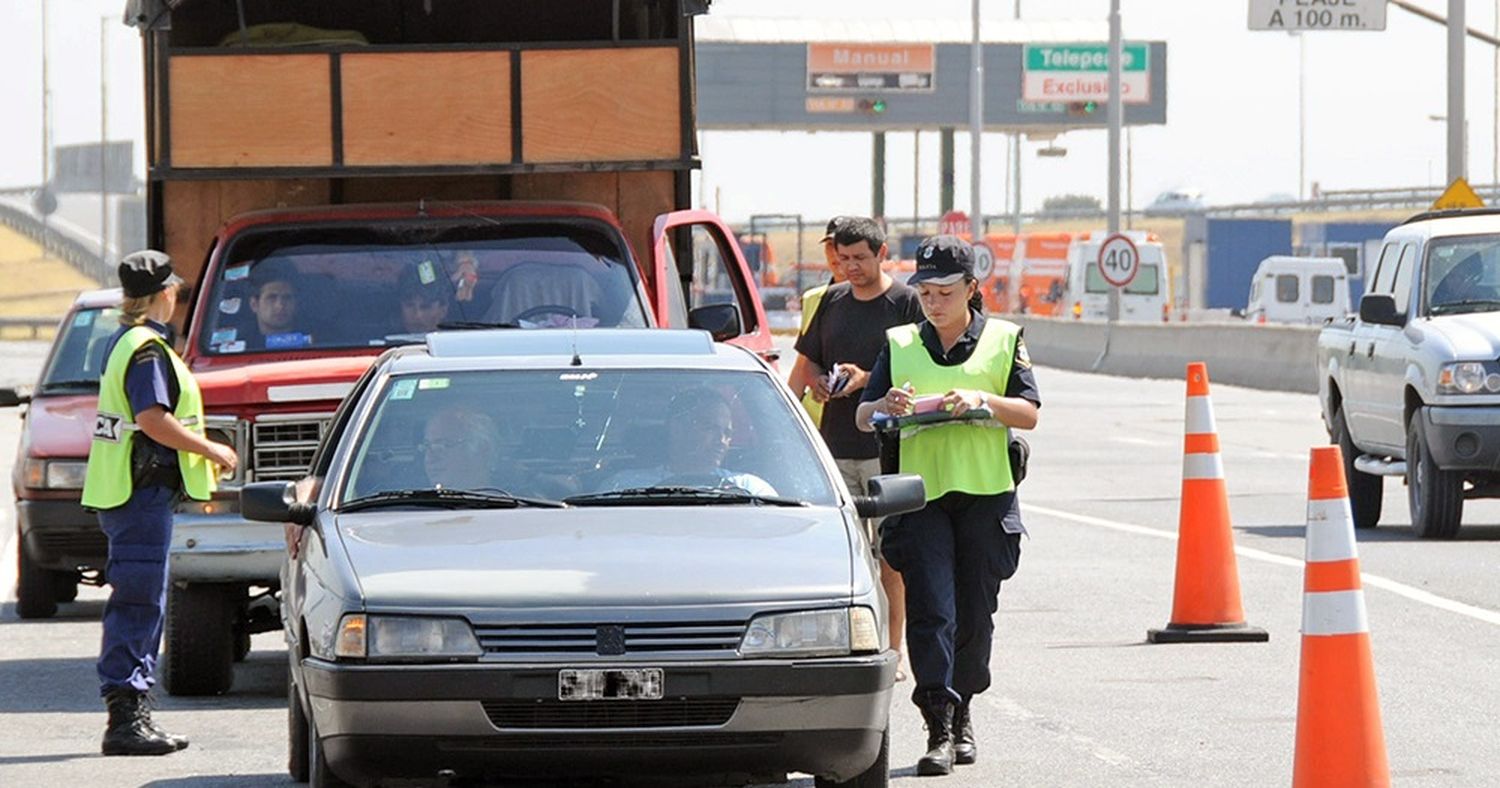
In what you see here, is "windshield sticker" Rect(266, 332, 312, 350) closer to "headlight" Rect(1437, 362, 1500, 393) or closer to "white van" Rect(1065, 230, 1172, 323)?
"headlight" Rect(1437, 362, 1500, 393)

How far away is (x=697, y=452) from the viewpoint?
8562mm

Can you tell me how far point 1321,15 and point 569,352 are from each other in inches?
1152

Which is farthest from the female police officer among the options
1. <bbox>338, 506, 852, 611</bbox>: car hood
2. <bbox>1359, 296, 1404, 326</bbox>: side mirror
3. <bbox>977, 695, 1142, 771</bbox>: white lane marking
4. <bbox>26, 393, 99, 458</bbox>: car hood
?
<bbox>1359, 296, 1404, 326</bbox>: side mirror

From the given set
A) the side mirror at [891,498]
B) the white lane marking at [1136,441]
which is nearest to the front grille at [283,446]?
the side mirror at [891,498]

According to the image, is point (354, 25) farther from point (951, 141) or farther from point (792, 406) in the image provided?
point (951, 141)

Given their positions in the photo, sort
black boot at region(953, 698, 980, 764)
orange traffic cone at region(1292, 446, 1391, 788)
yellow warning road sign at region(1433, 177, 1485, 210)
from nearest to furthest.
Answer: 1. orange traffic cone at region(1292, 446, 1391, 788)
2. black boot at region(953, 698, 980, 764)
3. yellow warning road sign at region(1433, 177, 1485, 210)

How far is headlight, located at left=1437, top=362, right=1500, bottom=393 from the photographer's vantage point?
1706 centimetres

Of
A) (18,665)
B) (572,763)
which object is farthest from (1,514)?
(572,763)

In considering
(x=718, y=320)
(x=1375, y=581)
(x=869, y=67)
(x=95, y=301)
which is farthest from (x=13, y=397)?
(x=869, y=67)

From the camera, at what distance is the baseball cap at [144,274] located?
391 inches

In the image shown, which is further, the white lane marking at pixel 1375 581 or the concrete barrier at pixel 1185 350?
the concrete barrier at pixel 1185 350

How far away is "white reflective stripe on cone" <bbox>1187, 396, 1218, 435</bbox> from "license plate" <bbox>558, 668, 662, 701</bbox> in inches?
202

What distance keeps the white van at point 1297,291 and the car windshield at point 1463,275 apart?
41.7 m

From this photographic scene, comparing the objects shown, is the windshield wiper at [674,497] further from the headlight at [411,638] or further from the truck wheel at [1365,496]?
the truck wheel at [1365,496]
